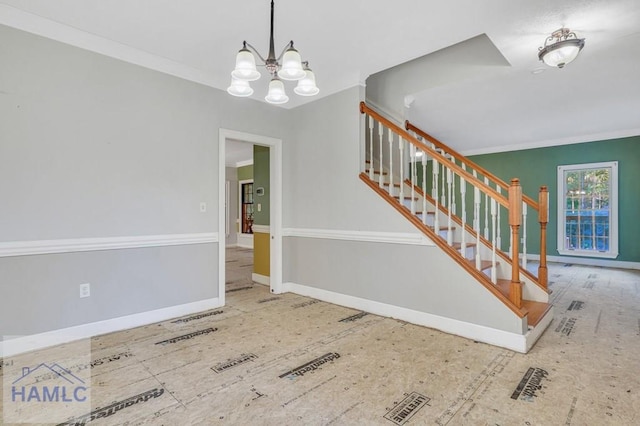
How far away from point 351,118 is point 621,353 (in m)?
3.37

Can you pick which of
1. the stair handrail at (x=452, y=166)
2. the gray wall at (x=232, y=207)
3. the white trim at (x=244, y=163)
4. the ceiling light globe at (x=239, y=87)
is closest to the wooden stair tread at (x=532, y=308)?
the stair handrail at (x=452, y=166)

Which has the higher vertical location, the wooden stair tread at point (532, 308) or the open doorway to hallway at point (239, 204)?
the open doorway to hallway at point (239, 204)

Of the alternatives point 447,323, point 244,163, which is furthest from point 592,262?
point 244,163

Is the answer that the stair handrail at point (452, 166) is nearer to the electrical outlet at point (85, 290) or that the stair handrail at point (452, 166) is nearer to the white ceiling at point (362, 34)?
the white ceiling at point (362, 34)

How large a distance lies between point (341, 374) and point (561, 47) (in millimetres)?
3190

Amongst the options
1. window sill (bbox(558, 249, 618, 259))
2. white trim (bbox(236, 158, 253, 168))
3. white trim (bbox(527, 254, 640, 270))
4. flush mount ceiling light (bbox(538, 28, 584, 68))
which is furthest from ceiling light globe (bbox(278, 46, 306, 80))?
white trim (bbox(236, 158, 253, 168))

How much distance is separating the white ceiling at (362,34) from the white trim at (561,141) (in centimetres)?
222

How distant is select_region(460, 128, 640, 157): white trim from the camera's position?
238 inches

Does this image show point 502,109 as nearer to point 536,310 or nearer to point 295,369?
point 536,310

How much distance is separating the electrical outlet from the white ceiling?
221cm

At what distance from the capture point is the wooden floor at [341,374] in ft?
5.96

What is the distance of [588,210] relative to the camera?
6.54 m

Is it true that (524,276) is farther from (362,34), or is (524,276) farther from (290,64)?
(290,64)

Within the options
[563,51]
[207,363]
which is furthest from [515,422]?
[563,51]
